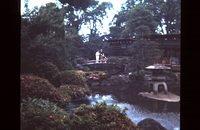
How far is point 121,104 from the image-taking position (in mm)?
7625

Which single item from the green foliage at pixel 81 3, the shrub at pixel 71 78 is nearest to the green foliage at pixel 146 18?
the green foliage at pixel 81 3

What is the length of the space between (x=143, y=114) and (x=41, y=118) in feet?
9.29

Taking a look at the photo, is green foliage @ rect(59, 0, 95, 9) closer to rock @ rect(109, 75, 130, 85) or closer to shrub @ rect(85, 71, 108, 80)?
shrub @ rect(85, 71, 108, 80)

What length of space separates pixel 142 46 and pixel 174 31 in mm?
972

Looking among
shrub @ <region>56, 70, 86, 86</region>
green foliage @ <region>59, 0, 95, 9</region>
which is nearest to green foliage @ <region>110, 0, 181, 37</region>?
green foliage @ <region>59, 0, 95, 9</region>

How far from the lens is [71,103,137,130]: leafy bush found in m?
5.55

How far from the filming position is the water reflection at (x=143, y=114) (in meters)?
6.68

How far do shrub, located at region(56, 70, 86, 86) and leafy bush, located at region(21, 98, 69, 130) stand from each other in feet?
8.01

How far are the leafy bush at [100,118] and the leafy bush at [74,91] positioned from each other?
60.7 inches

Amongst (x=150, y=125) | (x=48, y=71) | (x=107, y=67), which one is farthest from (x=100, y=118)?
(x=107, y=67)

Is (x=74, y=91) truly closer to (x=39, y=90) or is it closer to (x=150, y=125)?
(x=39, y=90)

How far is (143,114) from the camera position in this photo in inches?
282
